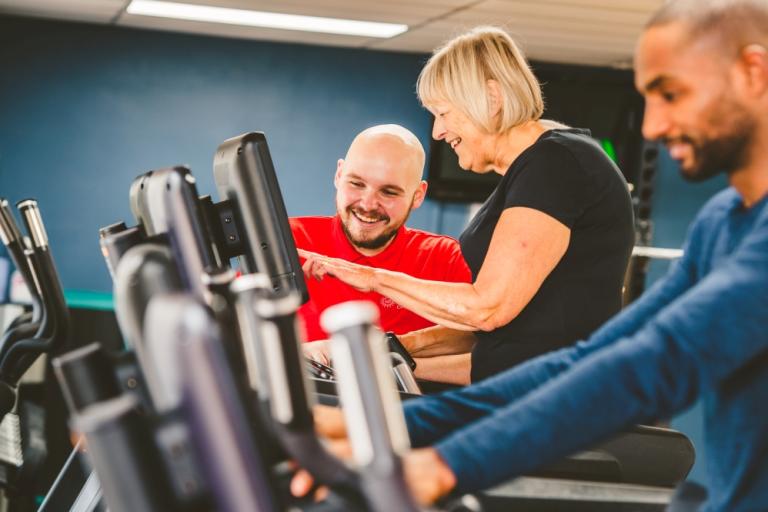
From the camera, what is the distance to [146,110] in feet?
21.4

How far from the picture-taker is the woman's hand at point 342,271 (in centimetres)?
203

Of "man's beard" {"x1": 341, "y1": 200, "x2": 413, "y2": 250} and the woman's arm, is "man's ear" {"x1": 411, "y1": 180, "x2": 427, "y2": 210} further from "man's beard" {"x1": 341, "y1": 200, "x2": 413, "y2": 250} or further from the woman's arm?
the woman's arm

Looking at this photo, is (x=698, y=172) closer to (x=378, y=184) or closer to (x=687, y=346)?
(x=687, y=346)

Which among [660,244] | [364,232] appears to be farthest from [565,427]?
[660,244]

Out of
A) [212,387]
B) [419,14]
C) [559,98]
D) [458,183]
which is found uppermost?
[419,14]

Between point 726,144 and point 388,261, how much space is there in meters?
1.88

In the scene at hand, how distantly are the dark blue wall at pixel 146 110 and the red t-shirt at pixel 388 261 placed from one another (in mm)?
3994

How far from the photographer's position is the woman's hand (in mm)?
2025

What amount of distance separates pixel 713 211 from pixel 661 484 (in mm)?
816

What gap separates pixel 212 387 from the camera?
24.0 inches

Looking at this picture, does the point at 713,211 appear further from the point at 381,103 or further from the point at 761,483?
the point at 381,103

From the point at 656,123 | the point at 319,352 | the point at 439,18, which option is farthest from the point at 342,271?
the point at 439,18

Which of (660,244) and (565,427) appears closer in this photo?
(565,427)

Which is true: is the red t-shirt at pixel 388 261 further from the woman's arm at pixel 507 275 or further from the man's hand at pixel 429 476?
the man's hand at pixel 429 476
